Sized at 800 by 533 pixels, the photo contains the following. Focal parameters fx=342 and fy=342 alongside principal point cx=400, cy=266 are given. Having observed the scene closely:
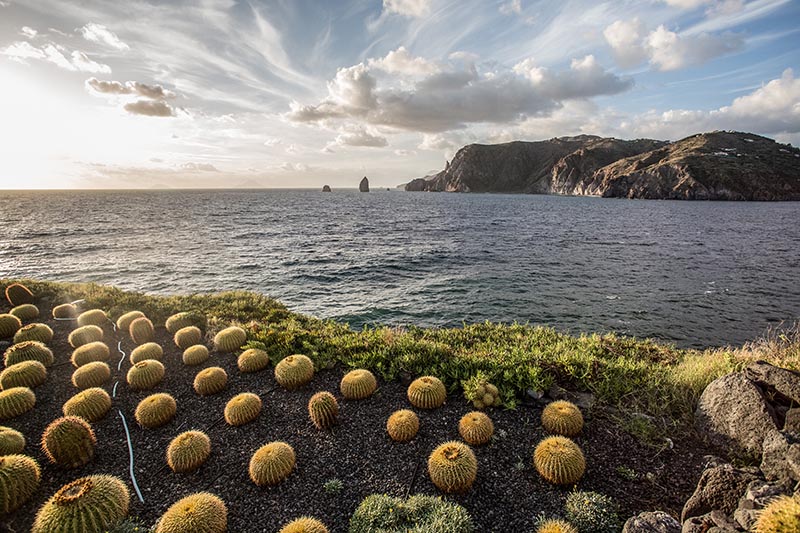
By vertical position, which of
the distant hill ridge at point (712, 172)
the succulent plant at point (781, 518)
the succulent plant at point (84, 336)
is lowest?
the succulent plant at point (84, 336)

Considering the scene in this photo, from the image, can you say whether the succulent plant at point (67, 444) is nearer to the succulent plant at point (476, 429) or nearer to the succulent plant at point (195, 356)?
the succulent plant at point (195, 356)

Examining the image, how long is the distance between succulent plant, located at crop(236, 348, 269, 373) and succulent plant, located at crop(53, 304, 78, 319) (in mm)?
10790

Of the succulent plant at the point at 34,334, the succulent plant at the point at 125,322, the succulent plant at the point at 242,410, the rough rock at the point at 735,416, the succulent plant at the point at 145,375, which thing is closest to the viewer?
the rough rock at the point at 735,416

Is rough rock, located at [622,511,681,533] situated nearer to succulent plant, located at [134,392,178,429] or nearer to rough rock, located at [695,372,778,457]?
rough rock, located at [695,372,778,457]

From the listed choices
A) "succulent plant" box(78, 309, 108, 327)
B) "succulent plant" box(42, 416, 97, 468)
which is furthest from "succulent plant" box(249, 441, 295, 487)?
"succulent plant" box(78, 309, 108, 327)

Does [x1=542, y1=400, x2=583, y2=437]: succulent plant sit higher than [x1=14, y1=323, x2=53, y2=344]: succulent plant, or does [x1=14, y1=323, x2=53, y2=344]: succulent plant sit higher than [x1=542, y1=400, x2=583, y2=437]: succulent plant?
[x1=14, y1=323, x2=53, y2=344]: succulent plant

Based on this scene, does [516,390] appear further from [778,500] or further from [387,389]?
[778,500]

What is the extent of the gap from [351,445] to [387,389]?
2.23 metres

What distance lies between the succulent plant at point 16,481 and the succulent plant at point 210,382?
3482mm

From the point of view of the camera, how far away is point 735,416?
280 inches

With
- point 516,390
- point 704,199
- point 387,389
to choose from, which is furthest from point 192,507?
point 704,199

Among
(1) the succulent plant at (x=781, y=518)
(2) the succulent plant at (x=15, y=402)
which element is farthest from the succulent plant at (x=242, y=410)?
(1) the succulent plant at (x=781, y=518)

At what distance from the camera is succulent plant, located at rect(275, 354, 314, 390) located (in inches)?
393

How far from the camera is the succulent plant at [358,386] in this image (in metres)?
9.36
